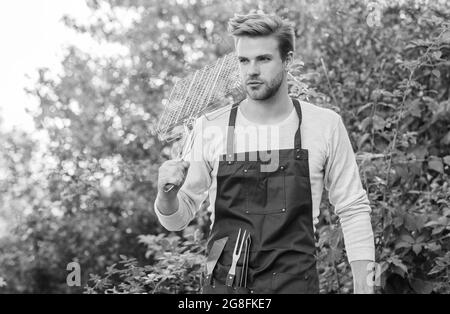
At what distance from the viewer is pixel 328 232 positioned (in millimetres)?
4656

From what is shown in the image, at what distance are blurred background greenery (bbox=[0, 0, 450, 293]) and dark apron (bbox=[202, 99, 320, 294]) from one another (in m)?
1.61

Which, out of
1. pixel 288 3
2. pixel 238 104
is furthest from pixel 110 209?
pixel 238 104

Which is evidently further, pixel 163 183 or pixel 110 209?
pixel 110 209

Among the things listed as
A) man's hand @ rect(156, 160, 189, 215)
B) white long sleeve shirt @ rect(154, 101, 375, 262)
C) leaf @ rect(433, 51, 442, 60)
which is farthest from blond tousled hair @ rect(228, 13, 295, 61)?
leaf @ rect(433, 51, 442, 60)

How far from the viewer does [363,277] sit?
2.76 metres

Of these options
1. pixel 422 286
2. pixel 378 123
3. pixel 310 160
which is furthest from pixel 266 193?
pixel 378 123

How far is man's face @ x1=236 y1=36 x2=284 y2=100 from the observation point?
2.88 meters

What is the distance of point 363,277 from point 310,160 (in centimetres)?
41

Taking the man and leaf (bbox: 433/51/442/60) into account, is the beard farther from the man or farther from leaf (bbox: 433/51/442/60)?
leaf (bbox: 433/51/442/60)

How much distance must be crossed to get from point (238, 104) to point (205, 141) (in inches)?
7.1

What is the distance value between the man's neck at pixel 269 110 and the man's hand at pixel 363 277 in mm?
539
